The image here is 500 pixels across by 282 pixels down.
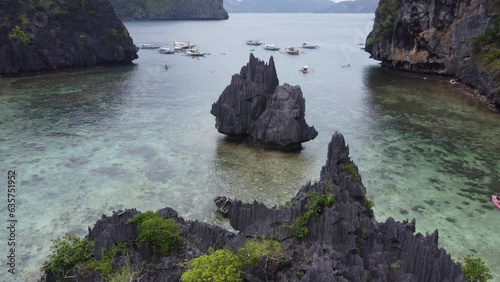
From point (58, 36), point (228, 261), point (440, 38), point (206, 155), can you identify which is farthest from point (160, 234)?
point (58, 36)

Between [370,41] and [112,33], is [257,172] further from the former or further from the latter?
[370,41]

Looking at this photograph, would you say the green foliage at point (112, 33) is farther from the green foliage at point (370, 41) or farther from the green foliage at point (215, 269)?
the green foliage at point (215, 269)

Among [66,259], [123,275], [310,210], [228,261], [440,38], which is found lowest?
[66,259]

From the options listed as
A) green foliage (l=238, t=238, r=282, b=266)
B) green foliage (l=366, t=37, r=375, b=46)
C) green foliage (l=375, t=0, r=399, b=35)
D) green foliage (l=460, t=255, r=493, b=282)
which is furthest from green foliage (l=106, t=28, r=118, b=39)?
green foliage (l=460, t=255, r=493, b=282)

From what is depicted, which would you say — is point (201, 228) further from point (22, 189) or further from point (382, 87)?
point (382, 87)

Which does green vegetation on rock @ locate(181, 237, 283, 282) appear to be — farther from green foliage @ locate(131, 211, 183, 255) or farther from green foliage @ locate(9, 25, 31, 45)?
green foliage @ locate(9, 25, 31, 45)

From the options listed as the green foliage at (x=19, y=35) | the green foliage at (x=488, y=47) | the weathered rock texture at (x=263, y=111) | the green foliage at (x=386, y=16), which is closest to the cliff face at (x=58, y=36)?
the green foliage at (x=19, y=35)
